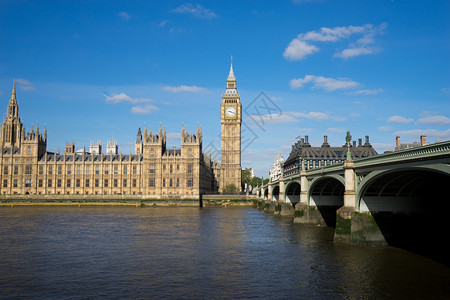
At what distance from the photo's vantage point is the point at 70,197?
4975 inches

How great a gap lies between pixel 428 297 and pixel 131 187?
394 feet

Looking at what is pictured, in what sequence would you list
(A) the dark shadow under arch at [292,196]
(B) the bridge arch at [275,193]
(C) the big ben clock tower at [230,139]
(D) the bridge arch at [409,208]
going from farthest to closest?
(C) the big ben clock tower at [230,139] < (B) the bridge arch at [275,193] < (A) the dark shadow under arch at [292,196] < (D) the bridge arch at [409,208]

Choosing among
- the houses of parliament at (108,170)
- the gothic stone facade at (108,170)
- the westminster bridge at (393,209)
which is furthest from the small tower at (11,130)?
the westminster bridge at (393,209)

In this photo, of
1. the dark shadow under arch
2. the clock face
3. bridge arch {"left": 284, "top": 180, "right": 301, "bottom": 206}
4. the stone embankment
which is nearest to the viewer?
bridge arch {"left": 284, "top": 180, "right": 301, "bottom": 206}

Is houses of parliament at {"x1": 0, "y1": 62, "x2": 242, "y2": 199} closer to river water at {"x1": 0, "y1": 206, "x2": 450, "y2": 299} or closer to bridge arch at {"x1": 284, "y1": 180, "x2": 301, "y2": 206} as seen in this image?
bridge arch at {"x1": 284, "y1": 180, "x2": 301, "y2": 206}

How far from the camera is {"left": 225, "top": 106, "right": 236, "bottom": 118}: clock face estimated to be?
525 feet

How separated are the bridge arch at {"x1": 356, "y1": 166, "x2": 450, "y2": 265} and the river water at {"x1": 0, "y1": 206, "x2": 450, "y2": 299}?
9.55ft

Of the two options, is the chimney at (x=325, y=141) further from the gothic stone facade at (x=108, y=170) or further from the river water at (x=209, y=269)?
the river water at (x=209, y=269)

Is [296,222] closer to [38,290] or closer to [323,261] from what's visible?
[323,261]

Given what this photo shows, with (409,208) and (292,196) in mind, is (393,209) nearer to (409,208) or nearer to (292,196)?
(409,208)

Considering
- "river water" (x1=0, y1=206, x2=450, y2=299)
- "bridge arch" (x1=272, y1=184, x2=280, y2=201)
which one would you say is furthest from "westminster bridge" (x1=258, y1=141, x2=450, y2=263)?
"bridge arch" (x1=272, y1=184, x2=280, y2=201)

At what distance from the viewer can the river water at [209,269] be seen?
22.1 metres

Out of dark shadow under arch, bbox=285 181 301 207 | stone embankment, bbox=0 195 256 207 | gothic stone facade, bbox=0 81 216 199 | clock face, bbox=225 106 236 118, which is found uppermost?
clock face, bbox=225 106 236 118

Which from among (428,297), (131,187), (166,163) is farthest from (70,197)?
(428,297)
